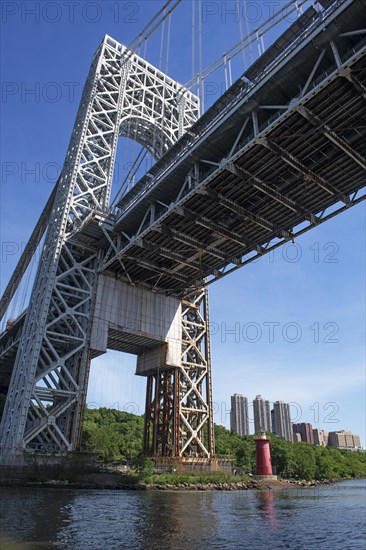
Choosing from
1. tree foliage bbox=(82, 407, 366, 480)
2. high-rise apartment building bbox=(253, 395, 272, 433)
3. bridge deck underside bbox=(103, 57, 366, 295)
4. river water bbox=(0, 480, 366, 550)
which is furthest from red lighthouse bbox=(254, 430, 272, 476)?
high-rise apartment building bbox=(253, 395, 272, 433)

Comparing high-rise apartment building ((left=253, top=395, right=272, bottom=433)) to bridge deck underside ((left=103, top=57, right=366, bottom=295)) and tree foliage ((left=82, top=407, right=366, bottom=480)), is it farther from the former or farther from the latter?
bridge deck underside ((left=103, top=57, right=366, bottom=295))

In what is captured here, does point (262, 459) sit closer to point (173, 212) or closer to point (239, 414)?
point (173, 212)

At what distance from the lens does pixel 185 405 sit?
4569cm

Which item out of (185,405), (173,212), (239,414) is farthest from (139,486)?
(239,414)

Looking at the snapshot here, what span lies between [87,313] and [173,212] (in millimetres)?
13569

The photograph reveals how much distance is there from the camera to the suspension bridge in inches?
1005

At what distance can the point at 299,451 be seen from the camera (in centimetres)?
9081

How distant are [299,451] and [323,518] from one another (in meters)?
76.0

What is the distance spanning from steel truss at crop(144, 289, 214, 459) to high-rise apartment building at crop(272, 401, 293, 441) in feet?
452

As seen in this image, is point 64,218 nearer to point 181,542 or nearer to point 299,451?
point 181,542

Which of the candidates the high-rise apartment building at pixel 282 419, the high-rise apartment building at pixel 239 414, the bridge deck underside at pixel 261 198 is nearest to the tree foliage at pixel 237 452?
the bridge deck underside at pixel 261 198

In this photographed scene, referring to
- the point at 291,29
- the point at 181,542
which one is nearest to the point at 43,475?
the point at 181,542

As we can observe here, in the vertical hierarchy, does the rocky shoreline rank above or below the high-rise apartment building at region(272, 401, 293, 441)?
below

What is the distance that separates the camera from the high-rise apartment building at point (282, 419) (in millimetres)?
172375
